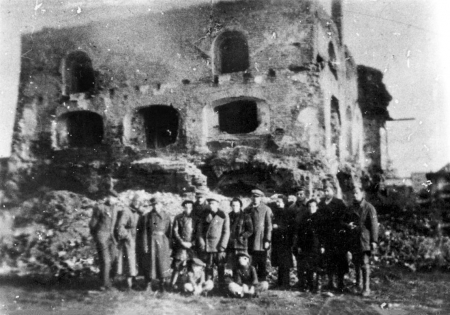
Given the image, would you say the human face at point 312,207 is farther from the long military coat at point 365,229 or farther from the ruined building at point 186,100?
the ruined building at point 186,100

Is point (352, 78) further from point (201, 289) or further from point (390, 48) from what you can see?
Result: point (201, 289)

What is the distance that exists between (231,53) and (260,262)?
24.5ft

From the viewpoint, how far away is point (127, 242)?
25.0 ft

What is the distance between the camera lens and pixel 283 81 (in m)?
12.3

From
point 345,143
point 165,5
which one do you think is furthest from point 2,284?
point 345,143

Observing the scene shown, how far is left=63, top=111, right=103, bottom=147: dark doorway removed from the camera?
14.0 meters

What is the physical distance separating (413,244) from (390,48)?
4.49m

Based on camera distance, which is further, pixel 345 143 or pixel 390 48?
pixel 345 143

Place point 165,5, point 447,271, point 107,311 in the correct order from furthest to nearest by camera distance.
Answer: point 165,5 < point 447,271 < point 107,311

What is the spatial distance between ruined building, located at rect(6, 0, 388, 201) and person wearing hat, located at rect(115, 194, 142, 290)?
4455 millimetres

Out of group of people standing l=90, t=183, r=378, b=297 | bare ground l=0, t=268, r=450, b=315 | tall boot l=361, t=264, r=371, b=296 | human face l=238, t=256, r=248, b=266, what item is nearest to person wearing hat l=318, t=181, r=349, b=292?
group of people standing l=90, t=183, r=378, b=297

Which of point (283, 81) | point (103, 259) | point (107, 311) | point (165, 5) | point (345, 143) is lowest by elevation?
point (107, 311)

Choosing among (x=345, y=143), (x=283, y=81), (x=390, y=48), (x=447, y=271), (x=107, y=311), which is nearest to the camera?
(x=107, y=311)

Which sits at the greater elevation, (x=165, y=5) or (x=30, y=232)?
(x=165, y=5)
